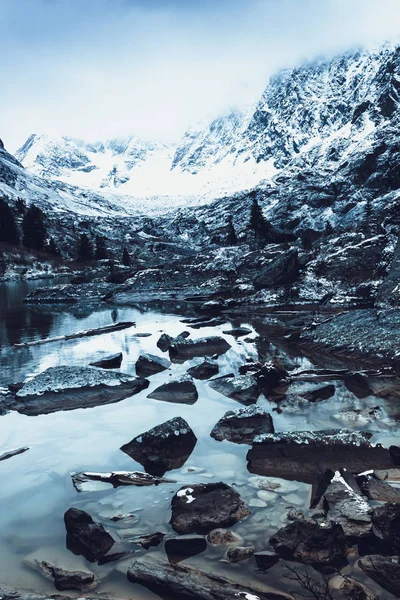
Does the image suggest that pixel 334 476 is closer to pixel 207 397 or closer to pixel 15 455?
pixel 207 397

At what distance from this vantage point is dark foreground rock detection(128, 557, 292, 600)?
4.27 meters

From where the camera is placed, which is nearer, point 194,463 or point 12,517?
point 12,517

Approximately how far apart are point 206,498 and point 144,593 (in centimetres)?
155

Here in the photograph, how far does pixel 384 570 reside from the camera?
438 cm

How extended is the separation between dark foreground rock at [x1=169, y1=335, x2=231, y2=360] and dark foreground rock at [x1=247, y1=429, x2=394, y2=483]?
776 centimetres

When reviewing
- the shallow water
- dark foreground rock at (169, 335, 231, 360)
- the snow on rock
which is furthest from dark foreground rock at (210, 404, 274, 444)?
dark foreground rock at (169, 335, 231, 360)

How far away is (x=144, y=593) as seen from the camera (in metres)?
4.41

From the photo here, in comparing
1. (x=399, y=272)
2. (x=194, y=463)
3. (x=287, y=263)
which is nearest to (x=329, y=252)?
(x=287, y=263)

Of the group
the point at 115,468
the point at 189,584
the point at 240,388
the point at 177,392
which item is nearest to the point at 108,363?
the point at 177,392

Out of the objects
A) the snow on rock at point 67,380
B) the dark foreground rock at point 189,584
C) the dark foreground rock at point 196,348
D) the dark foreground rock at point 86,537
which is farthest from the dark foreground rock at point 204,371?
the dark foreground rock at point 189,584

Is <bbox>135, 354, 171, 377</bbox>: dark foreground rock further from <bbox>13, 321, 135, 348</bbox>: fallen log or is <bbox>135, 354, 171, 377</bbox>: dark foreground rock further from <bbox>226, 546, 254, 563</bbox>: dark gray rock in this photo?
<bbox>226, 546, 254, 563</bbox>: dark gray rock

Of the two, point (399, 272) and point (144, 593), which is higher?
point (399, 272)

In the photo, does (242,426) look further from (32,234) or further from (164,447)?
(32,234)

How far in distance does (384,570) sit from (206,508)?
7.35ft
